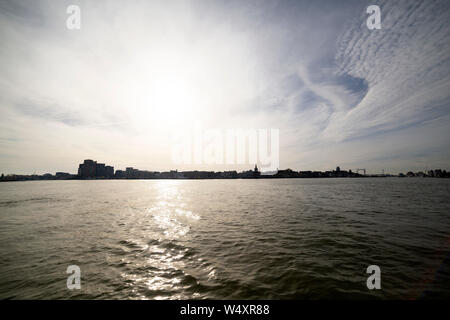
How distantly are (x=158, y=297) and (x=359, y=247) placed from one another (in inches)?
507

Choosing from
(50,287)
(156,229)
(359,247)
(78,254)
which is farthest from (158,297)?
(359,247)

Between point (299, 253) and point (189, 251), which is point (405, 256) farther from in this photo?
point (189, 251)

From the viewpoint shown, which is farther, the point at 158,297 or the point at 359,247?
Result: the point at 359,247

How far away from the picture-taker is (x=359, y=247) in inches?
476

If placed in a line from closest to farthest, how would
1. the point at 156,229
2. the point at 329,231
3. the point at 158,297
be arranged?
the point at 158,297 → the point at 329,231 → the point at 156,229

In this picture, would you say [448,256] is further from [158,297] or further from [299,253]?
[158,297]

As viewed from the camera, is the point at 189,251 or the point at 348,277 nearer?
the point at 348,277

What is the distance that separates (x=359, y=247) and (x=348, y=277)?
16.3 ft

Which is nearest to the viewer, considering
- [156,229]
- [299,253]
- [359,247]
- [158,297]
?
[158,297]

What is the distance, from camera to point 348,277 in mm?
8406
